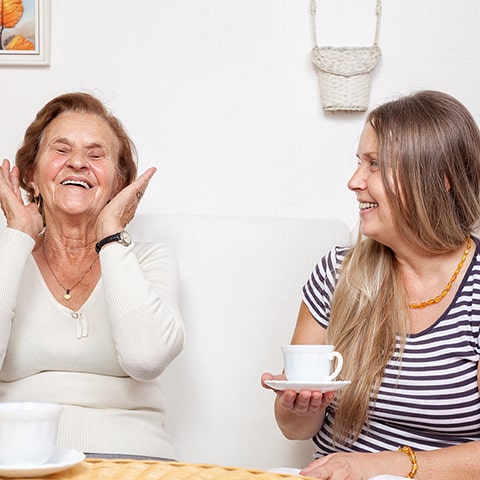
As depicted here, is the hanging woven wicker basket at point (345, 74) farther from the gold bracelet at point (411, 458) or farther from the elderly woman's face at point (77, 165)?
the gold bracelet at point (411, 458)

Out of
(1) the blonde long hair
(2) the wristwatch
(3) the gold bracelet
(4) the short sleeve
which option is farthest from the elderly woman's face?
(3) the gold bracelet

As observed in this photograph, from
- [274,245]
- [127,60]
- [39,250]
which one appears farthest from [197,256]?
[127,60]

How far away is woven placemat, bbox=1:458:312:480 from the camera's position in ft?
3.21

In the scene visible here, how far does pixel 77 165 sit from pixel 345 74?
29.0 inches

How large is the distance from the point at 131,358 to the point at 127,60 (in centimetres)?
96

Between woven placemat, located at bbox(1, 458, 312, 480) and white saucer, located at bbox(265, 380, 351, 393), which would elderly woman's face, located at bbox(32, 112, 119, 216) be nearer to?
white saucer, located at bbox(265, 380, 351, 393)

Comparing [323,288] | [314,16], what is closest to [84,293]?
[323,288]

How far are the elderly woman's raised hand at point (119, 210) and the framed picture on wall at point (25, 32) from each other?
62 centimetres

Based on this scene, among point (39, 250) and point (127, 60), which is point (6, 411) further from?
point (127, 60)

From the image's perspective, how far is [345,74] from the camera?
2162 millimetres

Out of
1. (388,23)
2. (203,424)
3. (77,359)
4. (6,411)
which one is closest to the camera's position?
(6,411)

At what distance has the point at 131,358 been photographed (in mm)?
1659

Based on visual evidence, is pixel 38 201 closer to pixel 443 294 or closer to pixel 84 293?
pixel 84 293

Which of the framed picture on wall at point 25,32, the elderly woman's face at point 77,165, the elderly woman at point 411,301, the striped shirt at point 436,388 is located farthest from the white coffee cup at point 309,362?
the framed picture on wall at point 25,32
